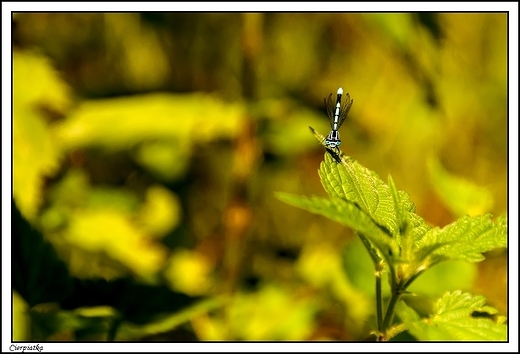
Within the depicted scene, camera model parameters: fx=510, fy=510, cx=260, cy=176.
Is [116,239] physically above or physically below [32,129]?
below

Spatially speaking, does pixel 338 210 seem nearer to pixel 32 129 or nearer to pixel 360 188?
pixel 360 188

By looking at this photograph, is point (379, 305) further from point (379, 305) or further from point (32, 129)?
point (32, 129)

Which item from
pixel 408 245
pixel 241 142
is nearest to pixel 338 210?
pixel 408 245

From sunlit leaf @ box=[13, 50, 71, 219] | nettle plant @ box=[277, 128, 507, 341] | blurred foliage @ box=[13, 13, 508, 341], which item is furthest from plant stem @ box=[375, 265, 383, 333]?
sunlit leaf @ box=[13, 50, 71, 219]

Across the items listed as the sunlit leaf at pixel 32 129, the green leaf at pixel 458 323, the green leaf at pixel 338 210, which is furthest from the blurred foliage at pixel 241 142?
the green leaf at pixel 338 210

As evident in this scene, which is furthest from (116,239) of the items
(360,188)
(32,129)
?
(360,188)

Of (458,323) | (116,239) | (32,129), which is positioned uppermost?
(32,129)

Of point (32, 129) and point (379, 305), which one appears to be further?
point (32, 129)
